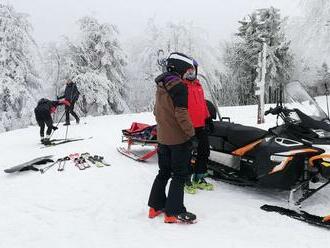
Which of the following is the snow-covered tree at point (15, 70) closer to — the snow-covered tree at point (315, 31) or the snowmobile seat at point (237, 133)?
the snow-covered tree at point (315, 31)

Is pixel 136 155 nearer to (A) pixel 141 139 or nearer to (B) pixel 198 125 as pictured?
(A) pixel 141 139

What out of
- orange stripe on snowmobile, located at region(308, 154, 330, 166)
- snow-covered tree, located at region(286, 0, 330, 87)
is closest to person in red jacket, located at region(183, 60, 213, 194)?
orange stripe on snowmobile, located at region(308, 154, 330, 166)

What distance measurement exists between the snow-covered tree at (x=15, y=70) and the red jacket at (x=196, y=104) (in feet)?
64.4

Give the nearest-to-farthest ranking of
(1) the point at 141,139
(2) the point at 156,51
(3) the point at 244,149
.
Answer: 1. (3) the point at 244,149
2. (1) the point at 141,139
3. (2) the point at 156,51

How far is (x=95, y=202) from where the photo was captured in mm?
4980

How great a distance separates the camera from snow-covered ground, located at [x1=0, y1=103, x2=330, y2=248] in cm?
381

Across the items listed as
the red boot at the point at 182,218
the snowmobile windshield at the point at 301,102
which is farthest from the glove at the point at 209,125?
the red boot at the point at 182,218

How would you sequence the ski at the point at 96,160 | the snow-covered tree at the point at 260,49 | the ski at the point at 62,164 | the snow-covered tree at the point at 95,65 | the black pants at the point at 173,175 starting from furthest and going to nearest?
the snow-covered tree at the point at 260,49
the snow-covered tree at the point at 95,65
the ski at the point at 96,160
the ski at the point at 62,164
the black pants at the point at 173,175

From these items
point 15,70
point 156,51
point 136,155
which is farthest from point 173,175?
point 156,51

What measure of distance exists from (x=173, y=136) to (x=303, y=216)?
1555 millimetres

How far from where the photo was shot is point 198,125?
507 cm

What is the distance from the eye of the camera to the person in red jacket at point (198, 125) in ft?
16.2

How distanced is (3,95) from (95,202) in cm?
2009

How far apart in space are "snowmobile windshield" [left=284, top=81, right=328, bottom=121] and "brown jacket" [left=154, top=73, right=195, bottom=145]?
1.71 meters
